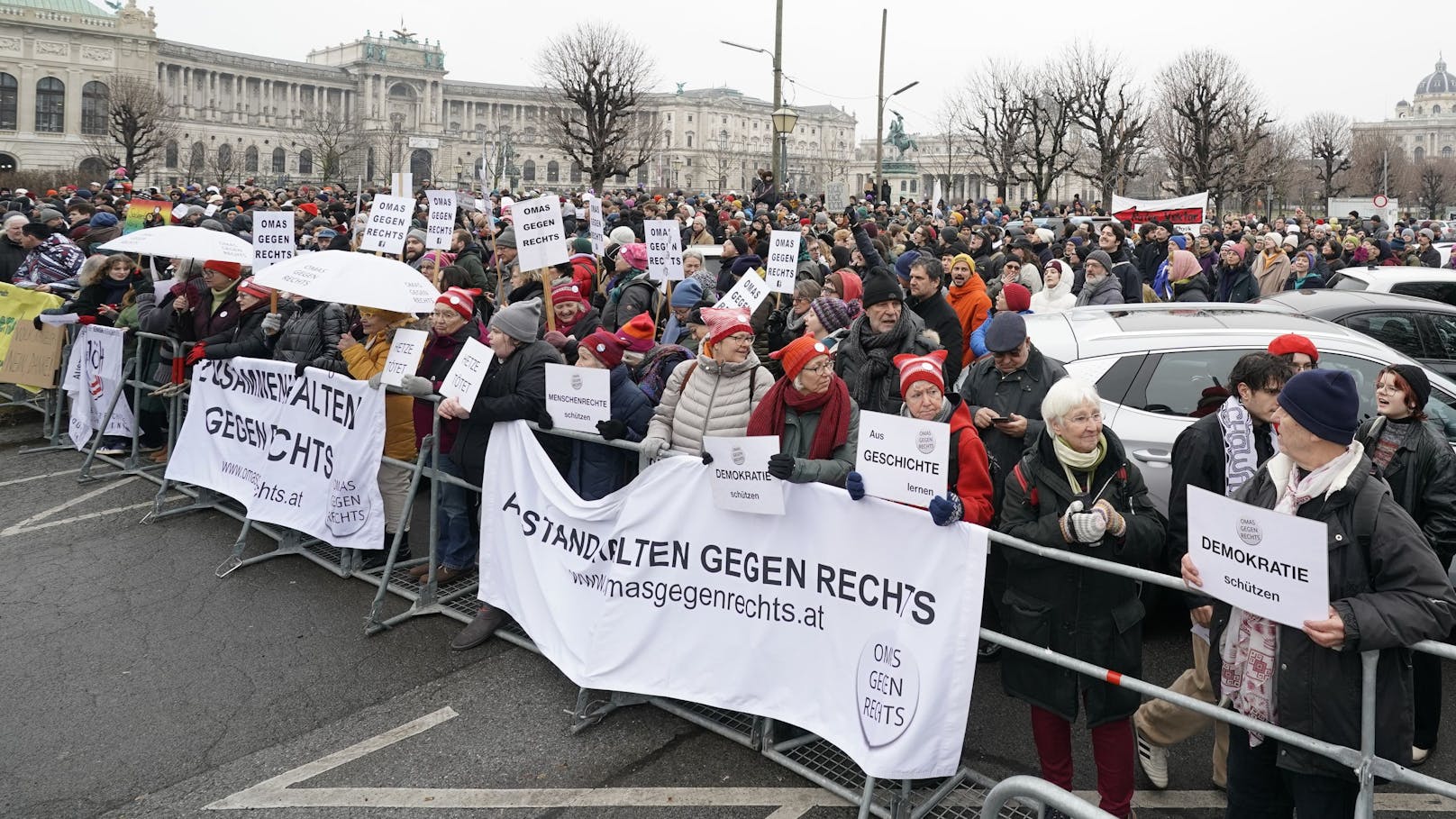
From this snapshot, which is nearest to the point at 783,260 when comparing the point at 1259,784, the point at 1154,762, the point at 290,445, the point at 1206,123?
the point at 290,445

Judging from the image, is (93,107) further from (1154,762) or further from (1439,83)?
(1439,83)

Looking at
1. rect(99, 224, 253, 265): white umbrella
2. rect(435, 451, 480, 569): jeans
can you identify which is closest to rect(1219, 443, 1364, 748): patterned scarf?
rect(435, 451, 480, 569): jeans

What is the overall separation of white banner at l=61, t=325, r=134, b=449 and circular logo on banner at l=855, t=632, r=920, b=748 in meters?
7.93

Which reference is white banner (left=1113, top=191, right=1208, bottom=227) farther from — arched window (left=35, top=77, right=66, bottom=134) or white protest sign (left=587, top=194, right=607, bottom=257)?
arched window (left=35, top=77, right=66, bottom=134)

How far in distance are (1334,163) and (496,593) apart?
92.0m

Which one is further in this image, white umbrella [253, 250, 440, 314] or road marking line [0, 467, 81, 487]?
road marking line [0, 467, 81, 487]

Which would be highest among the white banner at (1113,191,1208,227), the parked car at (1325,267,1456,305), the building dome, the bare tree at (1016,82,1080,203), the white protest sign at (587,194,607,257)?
the building dome

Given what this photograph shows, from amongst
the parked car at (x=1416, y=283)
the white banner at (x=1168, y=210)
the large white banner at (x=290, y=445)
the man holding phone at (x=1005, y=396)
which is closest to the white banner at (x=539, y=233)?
the large white banner at (x=290, y=445)

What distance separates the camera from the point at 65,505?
8.87m

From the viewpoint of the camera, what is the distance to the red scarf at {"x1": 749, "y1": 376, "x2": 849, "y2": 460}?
5.00m

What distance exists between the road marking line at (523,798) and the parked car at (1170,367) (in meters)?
2.86

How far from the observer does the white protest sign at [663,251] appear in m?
10.3

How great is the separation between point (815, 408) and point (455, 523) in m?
2.84

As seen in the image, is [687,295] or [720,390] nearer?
[720,390]
